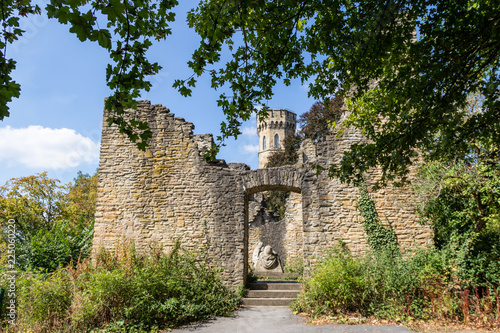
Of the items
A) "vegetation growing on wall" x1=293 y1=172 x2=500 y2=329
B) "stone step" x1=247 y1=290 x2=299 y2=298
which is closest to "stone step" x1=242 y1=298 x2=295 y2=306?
"stone step" x1=247 y1=290 x2=299 y2=298

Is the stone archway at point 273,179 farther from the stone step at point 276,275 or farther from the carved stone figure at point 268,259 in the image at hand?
the carved stone figure at point 268,259

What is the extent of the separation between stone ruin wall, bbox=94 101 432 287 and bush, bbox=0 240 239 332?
0.91m

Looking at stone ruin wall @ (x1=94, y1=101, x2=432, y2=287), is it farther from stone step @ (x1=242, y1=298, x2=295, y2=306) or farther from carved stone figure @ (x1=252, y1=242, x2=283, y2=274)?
carved stone figure @ (x1=252, y1=242, x2=283, y2=274)

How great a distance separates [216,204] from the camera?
842 cm

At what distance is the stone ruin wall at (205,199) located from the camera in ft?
26.6

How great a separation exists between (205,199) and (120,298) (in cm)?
305

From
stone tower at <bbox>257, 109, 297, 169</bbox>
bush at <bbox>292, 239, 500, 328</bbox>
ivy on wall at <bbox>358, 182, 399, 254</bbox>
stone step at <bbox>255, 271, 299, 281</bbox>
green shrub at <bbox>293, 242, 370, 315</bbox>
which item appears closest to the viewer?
bush at <bbox>292, 239, 500, 328</bbox>

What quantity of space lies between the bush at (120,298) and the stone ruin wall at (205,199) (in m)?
0.91

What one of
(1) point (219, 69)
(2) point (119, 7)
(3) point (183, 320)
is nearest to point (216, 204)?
(3) point (183, 320)

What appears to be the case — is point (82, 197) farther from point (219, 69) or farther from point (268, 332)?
point (219, 69)

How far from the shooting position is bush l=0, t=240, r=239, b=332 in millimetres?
5820

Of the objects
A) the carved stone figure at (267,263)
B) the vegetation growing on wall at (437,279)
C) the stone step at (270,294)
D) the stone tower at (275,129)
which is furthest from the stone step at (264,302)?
the stone tower at (275,129)

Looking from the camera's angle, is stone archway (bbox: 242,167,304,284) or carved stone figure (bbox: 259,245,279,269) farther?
carved stone figure (bbox: 259,245,279,269)

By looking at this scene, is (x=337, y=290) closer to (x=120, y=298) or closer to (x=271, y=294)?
(x=271, y=294)
